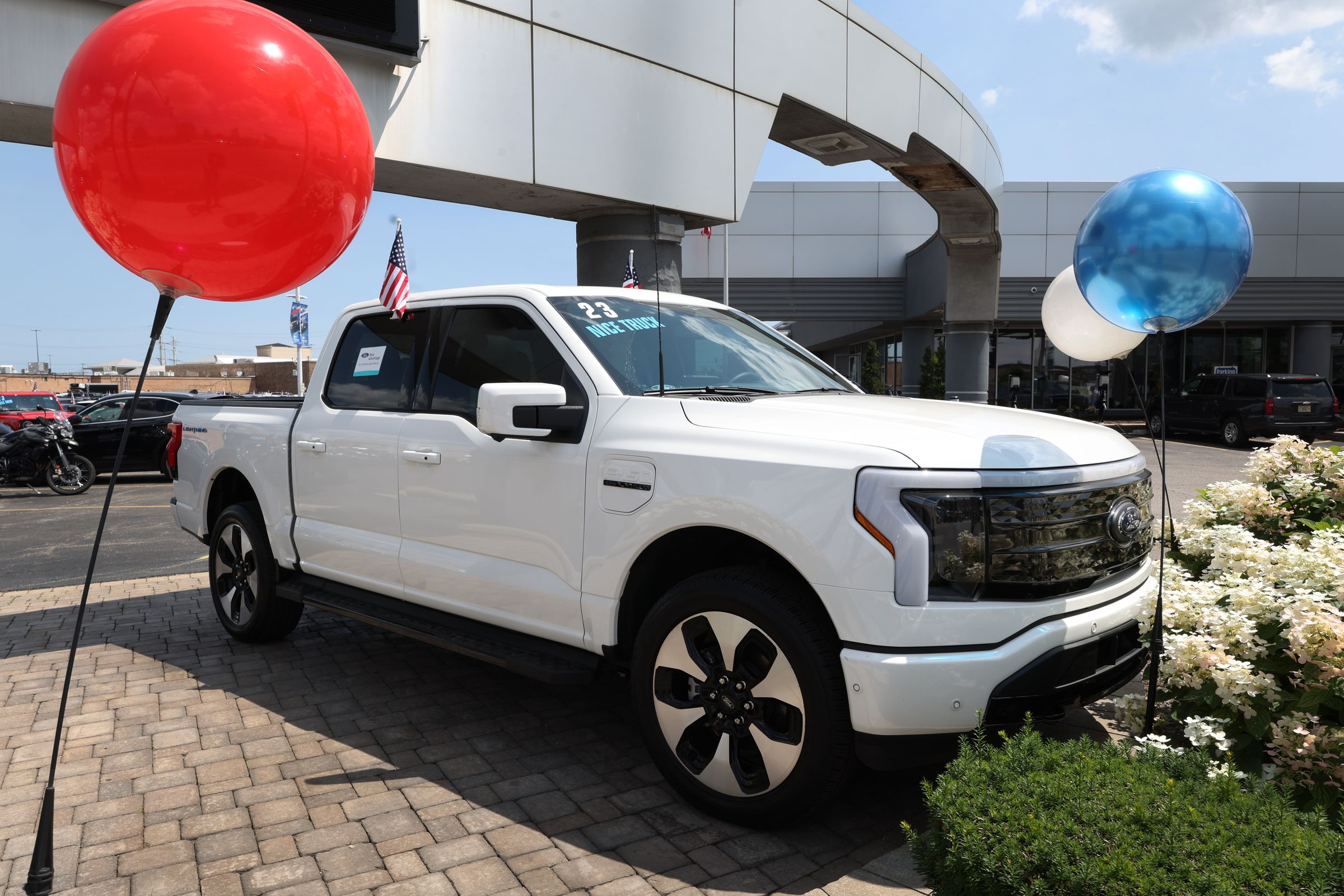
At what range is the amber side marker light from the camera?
9.26 ft

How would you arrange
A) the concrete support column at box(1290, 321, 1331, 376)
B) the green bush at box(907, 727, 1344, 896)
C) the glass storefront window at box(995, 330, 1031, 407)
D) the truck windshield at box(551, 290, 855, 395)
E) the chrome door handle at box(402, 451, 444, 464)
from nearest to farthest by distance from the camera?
the green bush at box(907, 727, 1344, 896) < the truck windshield at box(551, 290, 855, 395) < the chrome door handle at box(402, 451, 444, 464) < the concrete support column at box(1290, 321, 1331, 376) < the glass storefront window at box(995, 330, 1031, 407)

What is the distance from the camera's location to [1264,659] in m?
3.10

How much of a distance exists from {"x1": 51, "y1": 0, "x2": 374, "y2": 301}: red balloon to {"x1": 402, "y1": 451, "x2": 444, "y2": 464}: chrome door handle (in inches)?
49.3

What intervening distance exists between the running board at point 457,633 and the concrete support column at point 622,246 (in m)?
5.49

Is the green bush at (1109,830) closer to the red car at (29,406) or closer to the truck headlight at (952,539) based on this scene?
the truck headlight at (952,539)

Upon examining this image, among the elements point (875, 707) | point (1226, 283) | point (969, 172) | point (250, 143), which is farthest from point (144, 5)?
point (969, 172)

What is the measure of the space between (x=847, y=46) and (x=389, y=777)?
1113cm

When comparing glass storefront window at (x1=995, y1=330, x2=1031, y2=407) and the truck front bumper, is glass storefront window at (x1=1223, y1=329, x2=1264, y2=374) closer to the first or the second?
glass storefront window at (x1=995, y1=330, x2=1031, y2=407)

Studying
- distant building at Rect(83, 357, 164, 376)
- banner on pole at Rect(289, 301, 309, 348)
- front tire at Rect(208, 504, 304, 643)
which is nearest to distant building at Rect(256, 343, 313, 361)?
distant building at Rect(83, 357, 164, 376)

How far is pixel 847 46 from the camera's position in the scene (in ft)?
39.6

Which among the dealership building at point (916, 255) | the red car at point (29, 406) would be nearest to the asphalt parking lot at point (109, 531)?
the red car at point (29, 406)

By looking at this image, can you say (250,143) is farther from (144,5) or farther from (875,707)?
(875,707)

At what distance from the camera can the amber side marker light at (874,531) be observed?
2.82m

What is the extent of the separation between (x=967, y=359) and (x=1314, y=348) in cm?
1913
